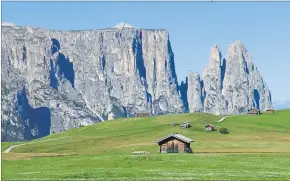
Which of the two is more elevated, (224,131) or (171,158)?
(224,131)

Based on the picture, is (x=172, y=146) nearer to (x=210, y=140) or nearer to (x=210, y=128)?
(x=210, y=140)

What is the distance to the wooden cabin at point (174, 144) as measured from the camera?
11575cm

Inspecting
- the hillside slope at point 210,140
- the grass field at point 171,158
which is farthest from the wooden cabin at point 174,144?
the hillside slope at point 210,140

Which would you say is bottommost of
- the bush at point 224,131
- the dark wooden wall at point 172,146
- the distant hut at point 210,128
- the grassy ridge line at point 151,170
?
the grassy ridge line at point 151,170

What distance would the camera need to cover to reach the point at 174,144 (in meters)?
117

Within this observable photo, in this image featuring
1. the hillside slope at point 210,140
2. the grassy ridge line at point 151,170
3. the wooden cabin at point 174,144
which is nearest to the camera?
the grassy ridge line at point 151,170

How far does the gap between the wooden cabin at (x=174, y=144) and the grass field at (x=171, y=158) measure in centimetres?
342

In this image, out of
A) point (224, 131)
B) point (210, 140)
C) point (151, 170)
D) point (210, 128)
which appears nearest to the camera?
point (151, 170)

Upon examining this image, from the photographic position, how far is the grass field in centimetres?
5444

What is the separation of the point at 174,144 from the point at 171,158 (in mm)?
33151

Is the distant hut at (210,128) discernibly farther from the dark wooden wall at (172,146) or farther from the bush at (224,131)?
the dark wooden wall at (172,146)

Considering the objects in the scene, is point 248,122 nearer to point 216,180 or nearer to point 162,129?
point 162,129

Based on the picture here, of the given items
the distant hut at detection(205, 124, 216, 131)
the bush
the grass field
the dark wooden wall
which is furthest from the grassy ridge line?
the distant hut at detection(205, 124, 216, 131)

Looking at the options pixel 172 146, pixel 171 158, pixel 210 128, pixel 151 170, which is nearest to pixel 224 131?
pixel 210 128
